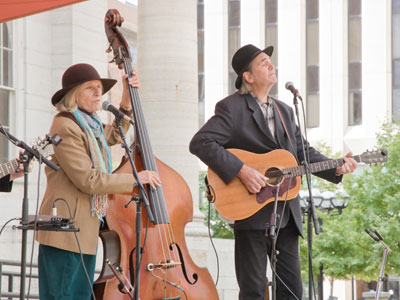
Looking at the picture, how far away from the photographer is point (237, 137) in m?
6.37

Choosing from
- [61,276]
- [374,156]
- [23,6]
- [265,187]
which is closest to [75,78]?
[61,276]

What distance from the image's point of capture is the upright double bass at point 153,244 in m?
5.68

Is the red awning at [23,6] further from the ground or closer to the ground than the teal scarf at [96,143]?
further from the ground

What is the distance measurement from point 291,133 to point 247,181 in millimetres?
572

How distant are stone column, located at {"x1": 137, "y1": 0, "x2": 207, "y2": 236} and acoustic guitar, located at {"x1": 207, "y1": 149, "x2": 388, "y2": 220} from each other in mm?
6224

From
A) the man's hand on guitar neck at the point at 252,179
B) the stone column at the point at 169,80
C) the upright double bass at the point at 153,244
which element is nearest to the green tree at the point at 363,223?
the stone column at the point at 169,80

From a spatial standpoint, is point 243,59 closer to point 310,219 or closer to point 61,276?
point 310,219

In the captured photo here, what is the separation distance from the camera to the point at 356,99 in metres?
42.2

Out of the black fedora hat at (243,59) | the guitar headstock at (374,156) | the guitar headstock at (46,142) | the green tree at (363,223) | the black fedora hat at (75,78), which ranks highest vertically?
the black fedora hat at (243,59)

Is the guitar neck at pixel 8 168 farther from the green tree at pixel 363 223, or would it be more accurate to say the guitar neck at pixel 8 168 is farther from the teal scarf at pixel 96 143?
the green tree at pixel 363 223

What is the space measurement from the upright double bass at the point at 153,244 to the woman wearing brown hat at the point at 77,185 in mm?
122

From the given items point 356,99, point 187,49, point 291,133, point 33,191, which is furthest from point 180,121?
point 356,99

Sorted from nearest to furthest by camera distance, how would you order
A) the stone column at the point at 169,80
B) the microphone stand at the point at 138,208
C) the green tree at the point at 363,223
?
the microphone stand at the point at 138,208 < the stone column at the point at 169,80 < the green tree at the point at 363,223

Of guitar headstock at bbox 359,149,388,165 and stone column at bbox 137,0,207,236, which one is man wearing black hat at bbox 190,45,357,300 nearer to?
guitar headstock at bbox 359,149,388,165
